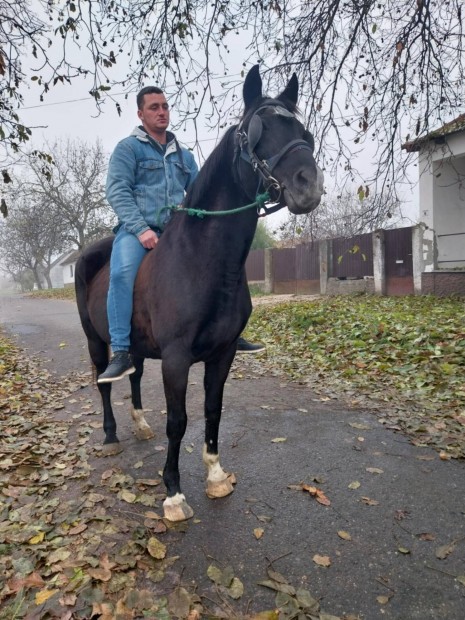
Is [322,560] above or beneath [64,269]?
beneath

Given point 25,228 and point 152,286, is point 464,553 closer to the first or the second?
point 152,286

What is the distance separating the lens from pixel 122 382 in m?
6.33

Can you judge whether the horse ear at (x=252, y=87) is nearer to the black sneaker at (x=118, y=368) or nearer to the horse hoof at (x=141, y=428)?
the black sneaker at (x=118, y=368)

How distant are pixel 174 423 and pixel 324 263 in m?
16.8

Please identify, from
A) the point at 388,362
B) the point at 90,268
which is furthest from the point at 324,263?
the point at 90,268

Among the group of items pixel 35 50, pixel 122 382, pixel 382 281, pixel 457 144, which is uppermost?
pixel 457 144

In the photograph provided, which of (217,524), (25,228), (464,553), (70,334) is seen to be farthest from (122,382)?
(25,228)

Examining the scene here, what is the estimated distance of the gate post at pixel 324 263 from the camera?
18.5m

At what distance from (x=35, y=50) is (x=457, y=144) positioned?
11529 mm

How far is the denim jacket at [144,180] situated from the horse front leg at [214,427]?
1214 millimetres

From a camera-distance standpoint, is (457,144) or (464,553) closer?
(464,553)

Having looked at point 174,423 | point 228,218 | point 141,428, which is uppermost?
point 228,218

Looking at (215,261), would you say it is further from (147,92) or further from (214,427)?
(147,92)

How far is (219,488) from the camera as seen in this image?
2920mm
